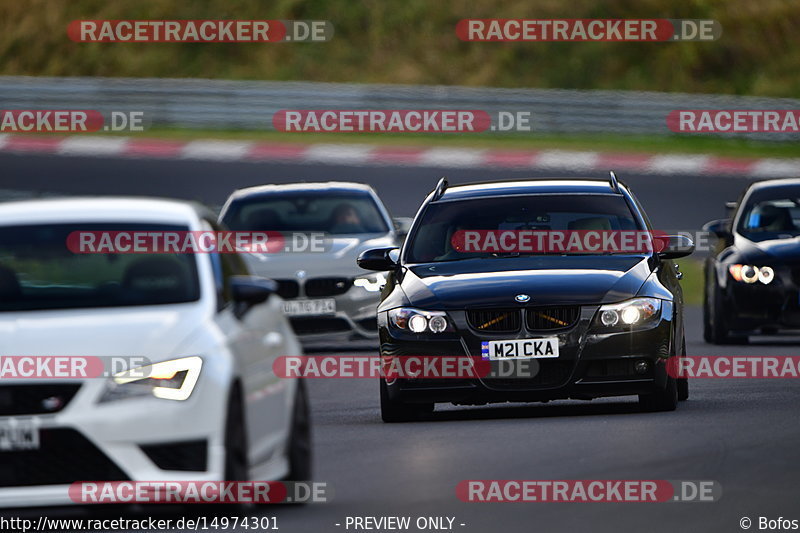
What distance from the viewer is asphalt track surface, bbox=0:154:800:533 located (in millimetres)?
8438

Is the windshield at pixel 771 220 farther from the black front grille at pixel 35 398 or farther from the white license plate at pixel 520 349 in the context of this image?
the black front grille at pixel 35 398

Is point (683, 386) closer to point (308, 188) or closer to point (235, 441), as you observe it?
point (235, 441)

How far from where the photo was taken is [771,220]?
18234 millimetres

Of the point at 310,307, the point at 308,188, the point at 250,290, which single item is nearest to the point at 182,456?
the point at 250,290

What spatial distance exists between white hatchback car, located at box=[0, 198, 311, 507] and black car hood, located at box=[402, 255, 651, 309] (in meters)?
2.99

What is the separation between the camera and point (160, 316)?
27.1 feet

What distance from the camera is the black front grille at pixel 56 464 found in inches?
307

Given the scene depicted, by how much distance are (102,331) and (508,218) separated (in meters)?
5.29

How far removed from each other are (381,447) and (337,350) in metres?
7.69

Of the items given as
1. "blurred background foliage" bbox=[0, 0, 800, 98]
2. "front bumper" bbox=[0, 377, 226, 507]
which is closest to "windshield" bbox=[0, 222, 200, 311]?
"front bumper" bbox=[0, 377, 226, 507]

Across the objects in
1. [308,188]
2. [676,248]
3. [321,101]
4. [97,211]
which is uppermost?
[321,101]

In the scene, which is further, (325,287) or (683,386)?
(325,287)
